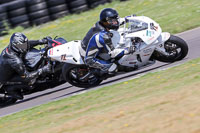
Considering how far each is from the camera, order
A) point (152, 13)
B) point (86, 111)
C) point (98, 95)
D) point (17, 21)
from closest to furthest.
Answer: point (86, 111) < point (98, 95) < point (152, 13) < point (17, 21)

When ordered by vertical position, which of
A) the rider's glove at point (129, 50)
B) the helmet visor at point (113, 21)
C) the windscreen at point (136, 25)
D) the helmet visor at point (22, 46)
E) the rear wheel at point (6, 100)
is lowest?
the rear wheel at point (6, 100)

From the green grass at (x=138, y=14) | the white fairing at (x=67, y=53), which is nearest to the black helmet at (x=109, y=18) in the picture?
the white fairing at (x=67, y=53)

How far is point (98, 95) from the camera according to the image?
23.2 ft

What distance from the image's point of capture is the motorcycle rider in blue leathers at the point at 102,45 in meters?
7.38

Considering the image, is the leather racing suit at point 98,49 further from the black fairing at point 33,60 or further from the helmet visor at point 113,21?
the black fairing at point 33,60

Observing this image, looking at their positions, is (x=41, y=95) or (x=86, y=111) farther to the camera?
(x=41, y=95)

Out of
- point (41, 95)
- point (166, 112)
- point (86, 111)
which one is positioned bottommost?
point (41, 95)

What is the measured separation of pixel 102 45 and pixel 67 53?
2.59 feet

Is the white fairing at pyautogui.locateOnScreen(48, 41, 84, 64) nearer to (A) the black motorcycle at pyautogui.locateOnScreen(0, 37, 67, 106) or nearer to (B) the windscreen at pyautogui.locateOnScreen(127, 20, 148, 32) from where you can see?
(A) the black motorcycle at pyautogui.locateOnScreen(0, 37, 67, 106)

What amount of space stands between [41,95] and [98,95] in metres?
2.20

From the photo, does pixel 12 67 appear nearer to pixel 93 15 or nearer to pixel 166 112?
pixel 166 112

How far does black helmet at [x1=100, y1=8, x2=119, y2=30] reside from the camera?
288 inches

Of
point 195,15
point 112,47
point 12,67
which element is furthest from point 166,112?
point 195,15

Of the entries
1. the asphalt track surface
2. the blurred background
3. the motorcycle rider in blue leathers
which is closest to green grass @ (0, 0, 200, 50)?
the blurred background
